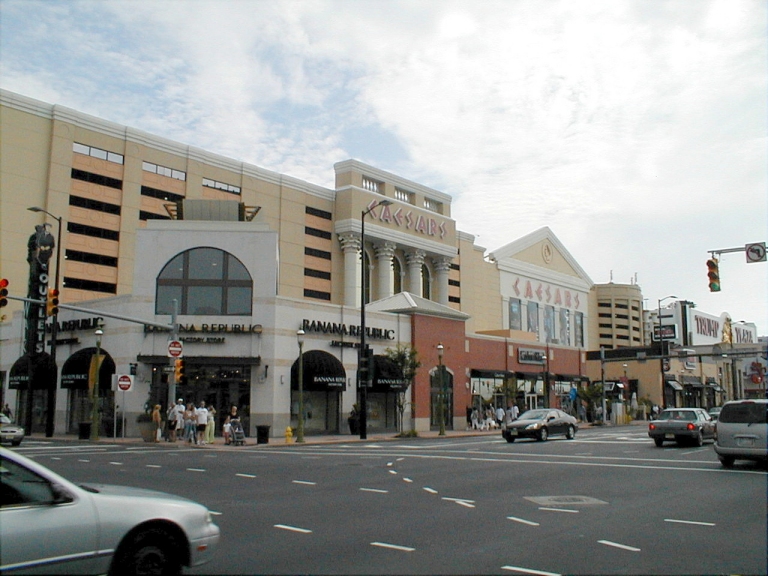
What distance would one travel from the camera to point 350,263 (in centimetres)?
7525

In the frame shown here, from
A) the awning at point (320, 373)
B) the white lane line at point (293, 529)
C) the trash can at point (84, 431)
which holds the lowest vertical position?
the white lane line at point (293, 529)

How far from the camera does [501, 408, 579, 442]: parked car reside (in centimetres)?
3153

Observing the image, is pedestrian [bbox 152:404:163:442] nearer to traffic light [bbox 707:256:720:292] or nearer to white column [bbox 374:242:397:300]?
traffic light [bbox 707:256:720:292]

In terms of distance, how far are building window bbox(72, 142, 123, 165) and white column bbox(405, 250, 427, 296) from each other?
3024 cm

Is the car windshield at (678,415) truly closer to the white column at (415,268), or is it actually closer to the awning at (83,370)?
Result: the awning at (83,370)

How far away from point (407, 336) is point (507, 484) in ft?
99.9

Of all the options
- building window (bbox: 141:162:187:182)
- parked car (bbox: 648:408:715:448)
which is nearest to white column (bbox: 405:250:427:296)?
building window (bbox: 141:162:187:182)

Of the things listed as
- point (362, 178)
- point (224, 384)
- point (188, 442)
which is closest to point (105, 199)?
point (362, 178)

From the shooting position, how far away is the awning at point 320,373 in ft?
129

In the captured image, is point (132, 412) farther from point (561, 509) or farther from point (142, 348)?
point (561, 509)

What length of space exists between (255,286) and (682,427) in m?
21.5

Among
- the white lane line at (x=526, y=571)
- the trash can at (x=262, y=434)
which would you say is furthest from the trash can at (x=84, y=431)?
the white lane line at (x=526, y=571)

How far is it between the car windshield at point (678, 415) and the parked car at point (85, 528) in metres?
24.3

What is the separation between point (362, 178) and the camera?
76312 millimetres
